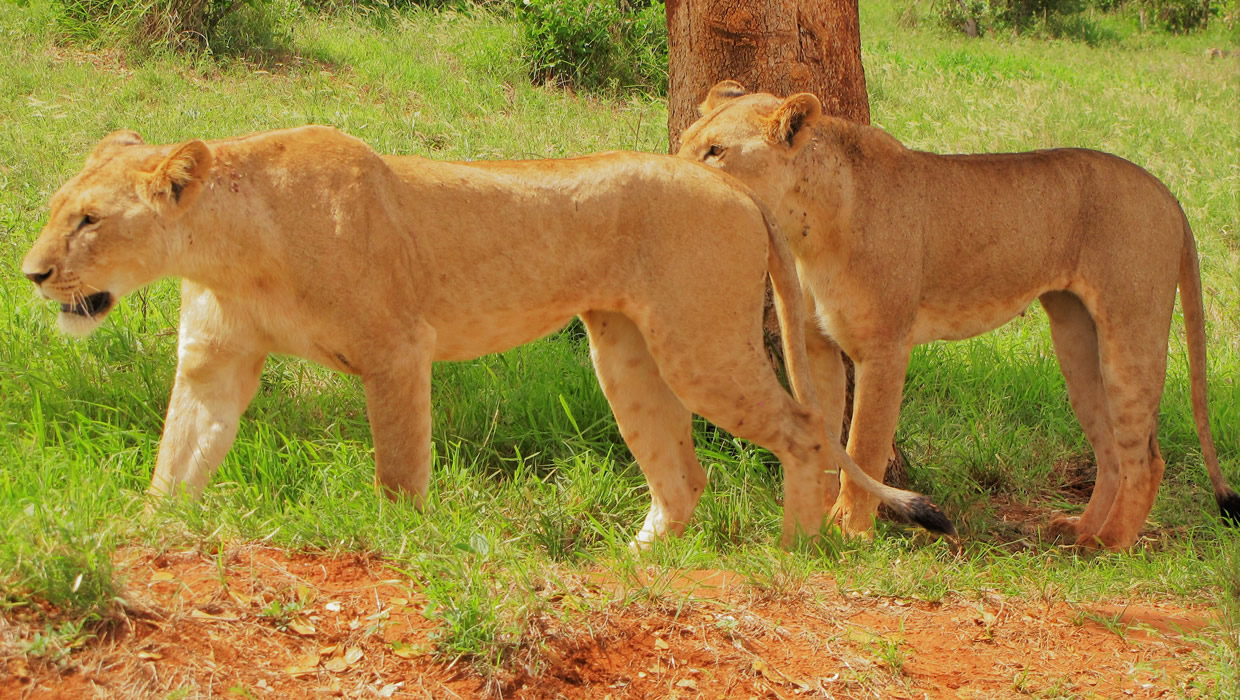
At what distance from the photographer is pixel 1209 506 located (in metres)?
4.82

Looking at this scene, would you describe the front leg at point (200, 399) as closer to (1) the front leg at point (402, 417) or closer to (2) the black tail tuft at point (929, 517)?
(1) the front leg at point (402, 417)


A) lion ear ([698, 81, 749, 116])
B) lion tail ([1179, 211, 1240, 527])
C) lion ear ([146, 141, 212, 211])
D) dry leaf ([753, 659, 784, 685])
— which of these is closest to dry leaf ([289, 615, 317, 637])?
dry leaf ([753, 659, 784, 685])

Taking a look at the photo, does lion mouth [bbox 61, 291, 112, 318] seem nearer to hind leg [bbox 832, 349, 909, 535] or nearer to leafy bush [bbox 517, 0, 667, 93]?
hind leg [bbox 832, 349, 909, 535]

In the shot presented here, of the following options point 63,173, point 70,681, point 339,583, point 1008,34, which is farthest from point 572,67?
point 1008,34

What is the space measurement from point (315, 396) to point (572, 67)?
5.30 meters

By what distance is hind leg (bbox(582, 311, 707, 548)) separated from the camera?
3.96 m

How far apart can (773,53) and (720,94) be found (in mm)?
384

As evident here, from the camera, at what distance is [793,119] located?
397cm

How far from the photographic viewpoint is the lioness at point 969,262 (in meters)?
4.10

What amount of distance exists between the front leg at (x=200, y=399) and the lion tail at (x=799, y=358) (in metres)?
1.57

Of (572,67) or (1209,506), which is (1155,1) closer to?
(572,67)

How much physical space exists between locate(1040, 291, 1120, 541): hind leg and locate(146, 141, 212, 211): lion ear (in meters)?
3.18

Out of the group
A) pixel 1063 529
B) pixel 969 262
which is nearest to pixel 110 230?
pixel 969 262

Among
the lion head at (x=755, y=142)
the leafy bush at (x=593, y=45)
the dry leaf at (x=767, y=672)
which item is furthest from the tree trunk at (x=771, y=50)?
the leafy bush at (x=593, y=45)
